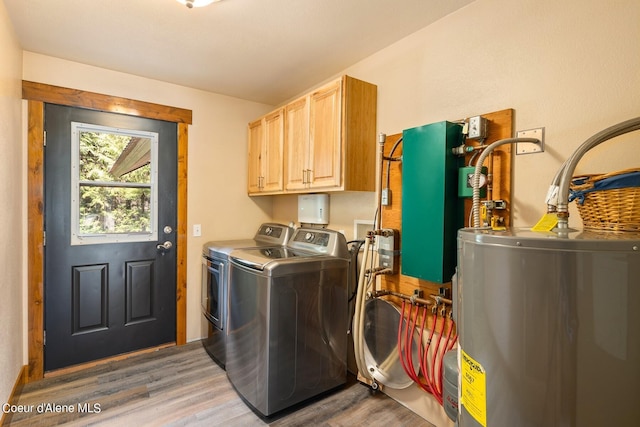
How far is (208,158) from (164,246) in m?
0.92

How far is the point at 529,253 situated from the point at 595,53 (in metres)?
1.07

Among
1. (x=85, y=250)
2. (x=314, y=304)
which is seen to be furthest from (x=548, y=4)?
(x=85, y=250)

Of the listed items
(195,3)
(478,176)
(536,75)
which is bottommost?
(478,176)

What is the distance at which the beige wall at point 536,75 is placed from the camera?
121 centimetres

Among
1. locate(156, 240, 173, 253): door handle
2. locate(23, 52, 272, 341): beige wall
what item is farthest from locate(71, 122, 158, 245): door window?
locate(23, 52, 272, 341): beige wall

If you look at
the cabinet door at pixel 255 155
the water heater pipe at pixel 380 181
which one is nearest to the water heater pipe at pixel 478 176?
the water heater pipe at pixel 380 181

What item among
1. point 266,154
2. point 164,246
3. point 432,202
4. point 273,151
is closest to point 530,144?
point 432,202

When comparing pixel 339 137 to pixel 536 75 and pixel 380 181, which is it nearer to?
pixel 380 181

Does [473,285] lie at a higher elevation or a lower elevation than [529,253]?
lower

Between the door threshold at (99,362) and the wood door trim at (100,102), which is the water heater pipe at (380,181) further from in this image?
the door threshold at (99,362)

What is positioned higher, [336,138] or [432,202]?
[336,138]

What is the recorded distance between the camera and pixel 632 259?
732mm

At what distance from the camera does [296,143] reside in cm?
251

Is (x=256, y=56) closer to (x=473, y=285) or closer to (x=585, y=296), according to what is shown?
(x=473, y=285)
